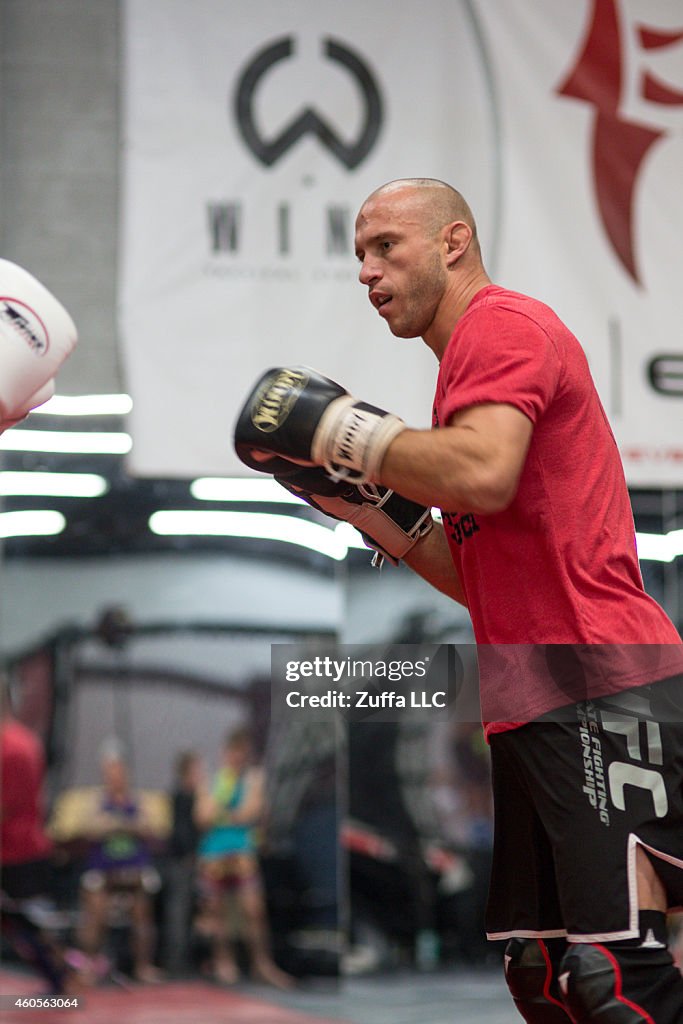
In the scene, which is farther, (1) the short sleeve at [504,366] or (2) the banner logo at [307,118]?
(2) the banner logo at [307,118]

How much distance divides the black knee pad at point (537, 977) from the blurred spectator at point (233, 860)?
8.79ft

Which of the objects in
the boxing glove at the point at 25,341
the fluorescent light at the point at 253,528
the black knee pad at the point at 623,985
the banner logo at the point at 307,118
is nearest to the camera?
the black knee pad at the point at 623,985

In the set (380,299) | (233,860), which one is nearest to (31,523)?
(233,860)

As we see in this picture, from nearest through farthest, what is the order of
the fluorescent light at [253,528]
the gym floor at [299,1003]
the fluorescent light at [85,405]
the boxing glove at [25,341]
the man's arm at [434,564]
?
the boxing glove at [25,341] → the man's arm at [434,564] → the gym floor at [299,1003] → the fluorescent light at [85,405] → the fluorescent light at [253,528]

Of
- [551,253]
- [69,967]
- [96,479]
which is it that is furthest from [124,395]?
[69,967]

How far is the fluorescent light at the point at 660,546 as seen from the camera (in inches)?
172

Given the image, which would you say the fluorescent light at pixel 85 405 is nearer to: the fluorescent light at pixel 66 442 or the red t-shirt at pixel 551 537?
the fluorescent light at pixel 66 442

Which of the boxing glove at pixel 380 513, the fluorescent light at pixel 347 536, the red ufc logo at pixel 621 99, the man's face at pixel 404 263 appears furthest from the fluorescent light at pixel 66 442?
the man's face at pixel 404 263

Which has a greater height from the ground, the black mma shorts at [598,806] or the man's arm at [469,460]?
the man's arm at [469,460]

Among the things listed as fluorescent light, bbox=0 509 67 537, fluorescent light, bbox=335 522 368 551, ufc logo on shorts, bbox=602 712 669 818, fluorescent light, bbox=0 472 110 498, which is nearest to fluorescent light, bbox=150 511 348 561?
fluorescent light, bbox=335 522 368 551

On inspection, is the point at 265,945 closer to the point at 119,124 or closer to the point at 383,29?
the point at 119,124

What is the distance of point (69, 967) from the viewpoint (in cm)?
404

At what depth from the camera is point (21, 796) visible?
4.13 meters

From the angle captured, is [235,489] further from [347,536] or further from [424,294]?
[424,294]
